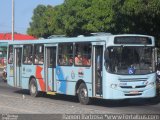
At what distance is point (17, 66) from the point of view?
26500mm

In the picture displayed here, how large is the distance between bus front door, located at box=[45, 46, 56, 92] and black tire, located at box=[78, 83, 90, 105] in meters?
2.26

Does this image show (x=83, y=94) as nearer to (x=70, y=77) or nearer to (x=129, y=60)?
(x=70, y=77)

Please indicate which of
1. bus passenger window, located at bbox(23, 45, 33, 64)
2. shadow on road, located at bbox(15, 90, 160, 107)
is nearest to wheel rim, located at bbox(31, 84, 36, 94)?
bus passenger window, located at bbox(23, 45, 33, 64)

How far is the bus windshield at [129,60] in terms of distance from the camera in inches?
777

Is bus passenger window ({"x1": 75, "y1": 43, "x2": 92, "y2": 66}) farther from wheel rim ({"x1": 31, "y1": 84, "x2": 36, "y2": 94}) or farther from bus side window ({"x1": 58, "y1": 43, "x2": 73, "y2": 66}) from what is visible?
wheel rim ({"x1": 31, "y1": 84, "x2": 36, "y2": 94})

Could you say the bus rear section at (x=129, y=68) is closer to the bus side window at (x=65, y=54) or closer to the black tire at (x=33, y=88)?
the bus side window at (x=65, y=54)

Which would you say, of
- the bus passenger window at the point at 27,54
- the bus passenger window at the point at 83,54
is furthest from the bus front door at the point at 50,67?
the bus passenger window at the point at 83,54

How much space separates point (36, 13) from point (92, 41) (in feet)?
199

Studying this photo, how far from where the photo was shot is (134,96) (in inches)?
794

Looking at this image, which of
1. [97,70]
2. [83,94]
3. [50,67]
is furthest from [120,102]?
[50,67]

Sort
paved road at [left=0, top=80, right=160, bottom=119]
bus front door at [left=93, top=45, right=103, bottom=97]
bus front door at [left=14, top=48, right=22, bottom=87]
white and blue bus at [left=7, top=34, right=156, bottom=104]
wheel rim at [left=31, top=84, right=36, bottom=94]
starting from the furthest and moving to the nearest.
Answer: bus front door at [left=14, top=48, right=22, bottom=87] → wheel rim at [left=31, top=84, right=36, bottom=94] → bus front door at [left=93, top=45, right=103, bottom=97] → white and blue bus at [left=7, top=34, right=156, bottom=104] → paved road at [left=0, top=80, right=160, bottom=119]

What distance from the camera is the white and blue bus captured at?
19.8 m

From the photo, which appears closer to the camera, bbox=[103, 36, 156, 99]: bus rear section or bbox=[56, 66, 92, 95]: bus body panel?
bbox=[103, 36, 156, 99]: bus rear section

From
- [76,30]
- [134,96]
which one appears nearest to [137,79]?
[134,96]
